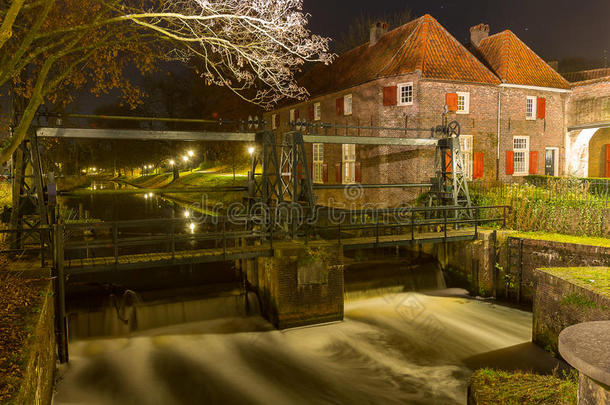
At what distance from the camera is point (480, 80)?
2172 centimetres

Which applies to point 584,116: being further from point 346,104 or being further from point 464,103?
point 346,104

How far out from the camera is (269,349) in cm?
916

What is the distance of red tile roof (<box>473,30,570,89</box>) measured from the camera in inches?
910

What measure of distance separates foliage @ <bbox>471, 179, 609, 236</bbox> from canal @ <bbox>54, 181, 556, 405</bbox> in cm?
329

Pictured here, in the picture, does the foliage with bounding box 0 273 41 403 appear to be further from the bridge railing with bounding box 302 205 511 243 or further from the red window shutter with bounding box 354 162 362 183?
the red window shutter with bounding box 354 162 362 183

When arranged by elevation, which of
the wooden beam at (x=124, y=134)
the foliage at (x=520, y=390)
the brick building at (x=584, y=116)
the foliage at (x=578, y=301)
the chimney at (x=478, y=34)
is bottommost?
the foliage at (x=520, y=390)

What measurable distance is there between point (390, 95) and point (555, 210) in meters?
10.6

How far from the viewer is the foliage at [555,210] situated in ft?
40.7

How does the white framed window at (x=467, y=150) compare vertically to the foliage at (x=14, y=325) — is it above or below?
above

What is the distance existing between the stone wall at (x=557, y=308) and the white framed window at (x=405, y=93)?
13.8 metres

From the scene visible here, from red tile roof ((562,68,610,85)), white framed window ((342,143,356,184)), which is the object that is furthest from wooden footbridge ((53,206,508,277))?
red tile roof ((562,68,610,85))

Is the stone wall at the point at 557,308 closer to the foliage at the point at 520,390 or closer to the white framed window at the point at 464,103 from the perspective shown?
the foliage at the point at 520,390

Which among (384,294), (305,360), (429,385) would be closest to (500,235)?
(384,294)

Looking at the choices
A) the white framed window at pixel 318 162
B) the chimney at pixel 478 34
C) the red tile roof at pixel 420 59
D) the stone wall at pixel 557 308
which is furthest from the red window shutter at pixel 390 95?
the stone wall at pixel 557 308
